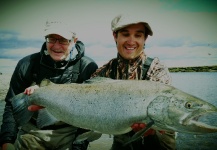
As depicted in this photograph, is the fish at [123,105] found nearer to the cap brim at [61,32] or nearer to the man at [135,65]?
the man at [135,65]

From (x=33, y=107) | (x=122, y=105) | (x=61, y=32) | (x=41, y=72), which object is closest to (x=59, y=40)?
(x=61, y=32)

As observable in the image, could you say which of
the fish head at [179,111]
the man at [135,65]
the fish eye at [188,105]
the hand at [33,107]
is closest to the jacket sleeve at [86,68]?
the man at [135,65]

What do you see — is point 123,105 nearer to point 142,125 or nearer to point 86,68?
point 142,125

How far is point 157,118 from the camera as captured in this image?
331cm

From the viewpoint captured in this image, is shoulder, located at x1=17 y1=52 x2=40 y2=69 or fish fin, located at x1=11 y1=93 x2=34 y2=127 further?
shoulder, located at x1=17 y1=52 x2=40 y2=69

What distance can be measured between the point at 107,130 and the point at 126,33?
200cm

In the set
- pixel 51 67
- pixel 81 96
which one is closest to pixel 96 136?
pixel 81 96

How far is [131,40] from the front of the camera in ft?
15.2

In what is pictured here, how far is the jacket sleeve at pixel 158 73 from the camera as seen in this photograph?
4.48 m

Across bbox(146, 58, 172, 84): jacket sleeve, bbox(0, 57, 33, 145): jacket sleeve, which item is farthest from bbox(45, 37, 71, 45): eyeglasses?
bbox(146, 58, 172, 84): jacket sleeve

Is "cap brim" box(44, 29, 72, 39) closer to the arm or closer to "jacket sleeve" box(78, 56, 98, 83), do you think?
"jacket sleeve" box(78, 56, 98, 83)

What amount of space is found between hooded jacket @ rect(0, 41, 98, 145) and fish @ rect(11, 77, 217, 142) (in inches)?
31.8

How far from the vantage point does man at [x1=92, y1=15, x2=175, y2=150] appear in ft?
14.9

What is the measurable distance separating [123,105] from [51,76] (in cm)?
218
